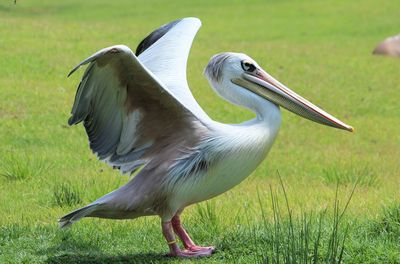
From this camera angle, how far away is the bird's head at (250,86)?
6398mm

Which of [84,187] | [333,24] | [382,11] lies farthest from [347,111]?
[382,11]

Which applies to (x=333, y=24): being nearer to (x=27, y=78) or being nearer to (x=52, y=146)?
(x=27, y=78)

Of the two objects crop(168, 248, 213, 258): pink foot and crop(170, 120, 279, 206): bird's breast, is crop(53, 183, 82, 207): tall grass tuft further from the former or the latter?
crop(170, 120, 279, 206): bird's breast

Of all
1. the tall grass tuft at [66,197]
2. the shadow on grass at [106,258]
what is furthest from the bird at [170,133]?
the tall grass tuft at [66,197]

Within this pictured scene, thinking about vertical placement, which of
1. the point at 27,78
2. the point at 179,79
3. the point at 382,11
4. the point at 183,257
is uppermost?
the point at 179,79

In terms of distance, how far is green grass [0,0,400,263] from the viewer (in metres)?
6.48

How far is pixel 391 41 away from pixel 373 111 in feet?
20.0

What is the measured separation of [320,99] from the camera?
1510cm

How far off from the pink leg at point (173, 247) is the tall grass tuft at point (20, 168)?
366 centimetres

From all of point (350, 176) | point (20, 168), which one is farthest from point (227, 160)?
point (350, 176)

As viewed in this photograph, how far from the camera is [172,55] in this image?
7219mm

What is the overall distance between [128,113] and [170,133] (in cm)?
32

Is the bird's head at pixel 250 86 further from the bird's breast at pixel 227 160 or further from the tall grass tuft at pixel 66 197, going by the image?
the tall grass tuft at pixel 66 197

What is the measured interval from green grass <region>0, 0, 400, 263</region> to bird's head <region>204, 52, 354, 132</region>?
2.33 feet
